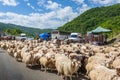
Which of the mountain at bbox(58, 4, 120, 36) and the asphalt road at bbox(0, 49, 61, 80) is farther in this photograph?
the mountain at bbox(58, 4, 120, 36)

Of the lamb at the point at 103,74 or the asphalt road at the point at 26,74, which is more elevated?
the lamb at the point at 103,74

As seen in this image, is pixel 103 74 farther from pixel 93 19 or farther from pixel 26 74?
pixel 93 19

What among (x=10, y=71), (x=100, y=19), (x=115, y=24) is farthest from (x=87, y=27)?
(x=10, y=71)

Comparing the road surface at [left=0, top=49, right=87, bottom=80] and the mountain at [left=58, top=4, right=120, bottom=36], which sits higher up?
the mountain at [left=58, top=4, right=120, bottom=36]

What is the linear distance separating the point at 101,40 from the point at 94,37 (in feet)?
4.10

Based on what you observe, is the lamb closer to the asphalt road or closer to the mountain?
the asphalt road

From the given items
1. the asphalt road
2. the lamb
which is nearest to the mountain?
the asphalt road

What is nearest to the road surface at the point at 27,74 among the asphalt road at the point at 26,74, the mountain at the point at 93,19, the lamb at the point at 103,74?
the asphalt road at the point at 26,74

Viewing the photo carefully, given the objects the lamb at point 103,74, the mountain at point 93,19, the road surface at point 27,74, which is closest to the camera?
the lamb at point 103,74

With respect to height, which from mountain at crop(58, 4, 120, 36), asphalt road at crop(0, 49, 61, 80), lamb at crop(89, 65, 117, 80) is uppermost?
mountain at crop(58, 4, 120, 36)

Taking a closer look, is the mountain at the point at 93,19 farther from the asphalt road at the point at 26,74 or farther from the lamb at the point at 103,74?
the lamb at the point at 103,74

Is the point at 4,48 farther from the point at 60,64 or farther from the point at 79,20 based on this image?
the point at 79,20

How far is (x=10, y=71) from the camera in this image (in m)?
18.2

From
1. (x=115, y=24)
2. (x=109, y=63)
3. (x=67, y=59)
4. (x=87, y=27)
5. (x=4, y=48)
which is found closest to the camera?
(x=109, y=63)
